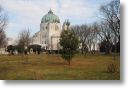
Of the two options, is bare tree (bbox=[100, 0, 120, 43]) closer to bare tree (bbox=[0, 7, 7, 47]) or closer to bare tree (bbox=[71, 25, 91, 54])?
bare tree (bbox=[71, 25, 91, 54])

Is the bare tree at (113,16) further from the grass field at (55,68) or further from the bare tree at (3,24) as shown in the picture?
the bare tree at (3,24)

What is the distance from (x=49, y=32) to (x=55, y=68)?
0.36 m

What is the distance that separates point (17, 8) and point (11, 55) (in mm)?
469

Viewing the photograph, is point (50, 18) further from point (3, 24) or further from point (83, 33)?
point (3, 24)

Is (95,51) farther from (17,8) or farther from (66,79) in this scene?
(17,8)

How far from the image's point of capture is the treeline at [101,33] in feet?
26.2

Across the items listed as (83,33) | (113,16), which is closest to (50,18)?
(83,33)

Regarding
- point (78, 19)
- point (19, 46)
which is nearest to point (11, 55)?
point (19, 46)

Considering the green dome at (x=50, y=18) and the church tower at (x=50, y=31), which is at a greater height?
the green dome at (x=50, y=18)

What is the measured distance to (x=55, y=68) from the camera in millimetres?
8008

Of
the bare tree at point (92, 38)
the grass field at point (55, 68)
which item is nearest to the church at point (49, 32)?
the grass field at point (55, 68)

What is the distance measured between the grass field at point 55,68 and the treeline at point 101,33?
0.30 feet

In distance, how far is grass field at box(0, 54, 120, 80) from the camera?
7.98 meters

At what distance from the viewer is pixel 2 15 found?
7984mm
